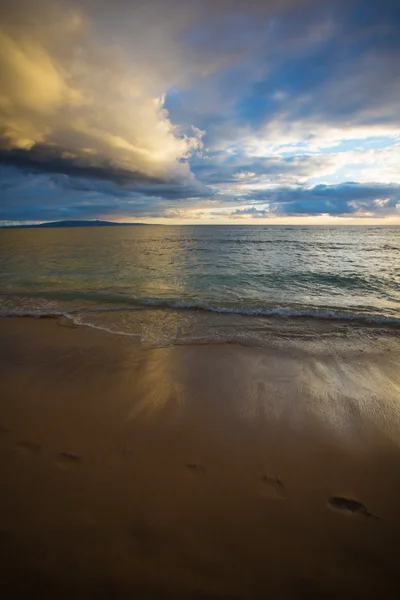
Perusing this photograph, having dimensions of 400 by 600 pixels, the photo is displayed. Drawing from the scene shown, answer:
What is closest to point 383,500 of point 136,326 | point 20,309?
point 136,326

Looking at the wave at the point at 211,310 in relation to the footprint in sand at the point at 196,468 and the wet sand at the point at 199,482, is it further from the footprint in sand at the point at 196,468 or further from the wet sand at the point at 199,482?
the footprint in sand at the point at 196,468

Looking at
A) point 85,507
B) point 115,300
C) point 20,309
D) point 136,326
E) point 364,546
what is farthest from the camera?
point 115,300

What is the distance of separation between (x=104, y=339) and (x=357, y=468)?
20.2ft

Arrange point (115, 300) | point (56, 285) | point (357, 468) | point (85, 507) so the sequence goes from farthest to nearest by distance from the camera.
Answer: point (56, 285), point (115, 300), point (357, 468), point (85, 507)

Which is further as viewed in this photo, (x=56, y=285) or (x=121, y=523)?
(x=56, y=285)

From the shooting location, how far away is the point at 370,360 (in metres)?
5.98

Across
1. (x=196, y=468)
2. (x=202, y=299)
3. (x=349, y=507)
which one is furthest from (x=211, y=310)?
(x=349, y=507)

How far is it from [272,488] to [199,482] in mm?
831

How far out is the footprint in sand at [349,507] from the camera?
2629 mm

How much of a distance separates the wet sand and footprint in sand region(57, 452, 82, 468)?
0.05 feet

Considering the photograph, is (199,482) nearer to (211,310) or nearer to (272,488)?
(272,488)

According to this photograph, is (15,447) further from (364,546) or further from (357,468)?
(357,468)

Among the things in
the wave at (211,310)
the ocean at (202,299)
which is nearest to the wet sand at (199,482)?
the ocean at (202,299)

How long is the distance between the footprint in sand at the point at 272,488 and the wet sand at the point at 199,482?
13 millimetres
